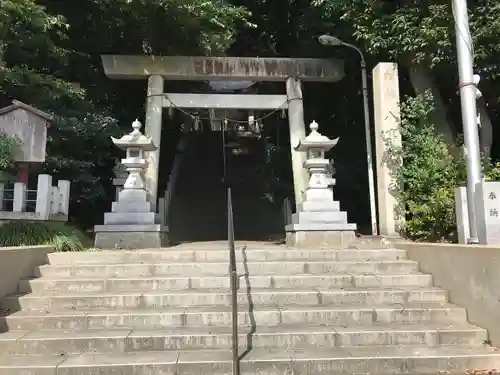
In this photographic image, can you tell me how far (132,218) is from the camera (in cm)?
857

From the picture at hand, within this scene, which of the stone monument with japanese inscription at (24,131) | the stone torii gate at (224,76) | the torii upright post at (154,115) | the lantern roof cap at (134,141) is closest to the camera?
the stone monument with japanese inscription at (24,131)

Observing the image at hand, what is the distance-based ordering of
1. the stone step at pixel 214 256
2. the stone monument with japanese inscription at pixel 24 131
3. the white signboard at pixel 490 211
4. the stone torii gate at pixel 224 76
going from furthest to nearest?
the stone torii gate at pixel 224 76 < the stone monument with japanese inscription at pixel 24 131 < the stone step at pixel 214 256 < the white signboard at pixel 490 211

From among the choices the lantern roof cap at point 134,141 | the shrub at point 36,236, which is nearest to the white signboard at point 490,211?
the shrub at point 36,236

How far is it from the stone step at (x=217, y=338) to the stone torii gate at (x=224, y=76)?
18.6 feet

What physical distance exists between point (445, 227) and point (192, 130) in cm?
1564

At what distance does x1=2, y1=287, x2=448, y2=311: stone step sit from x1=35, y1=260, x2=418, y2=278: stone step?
606mm

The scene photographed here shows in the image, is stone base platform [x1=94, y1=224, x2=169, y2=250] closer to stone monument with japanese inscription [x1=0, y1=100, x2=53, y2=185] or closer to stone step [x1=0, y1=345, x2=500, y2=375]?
stone monument with japanese inscription [x1=0, y1=100, x2=53, y2=185]

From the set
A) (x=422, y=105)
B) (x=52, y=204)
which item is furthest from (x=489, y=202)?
(x=52, y=204)

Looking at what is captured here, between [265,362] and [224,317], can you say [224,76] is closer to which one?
[224,317]

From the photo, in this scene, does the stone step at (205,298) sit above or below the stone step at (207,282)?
below

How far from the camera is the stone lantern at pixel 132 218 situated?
8.41 metres

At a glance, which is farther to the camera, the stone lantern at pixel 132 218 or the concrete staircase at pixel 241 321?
the stone lantern at pixel 132 218

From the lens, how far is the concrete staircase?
4.10 metres

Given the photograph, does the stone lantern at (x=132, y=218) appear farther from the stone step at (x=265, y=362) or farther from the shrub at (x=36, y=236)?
the stone step at (x=265, y=362)
